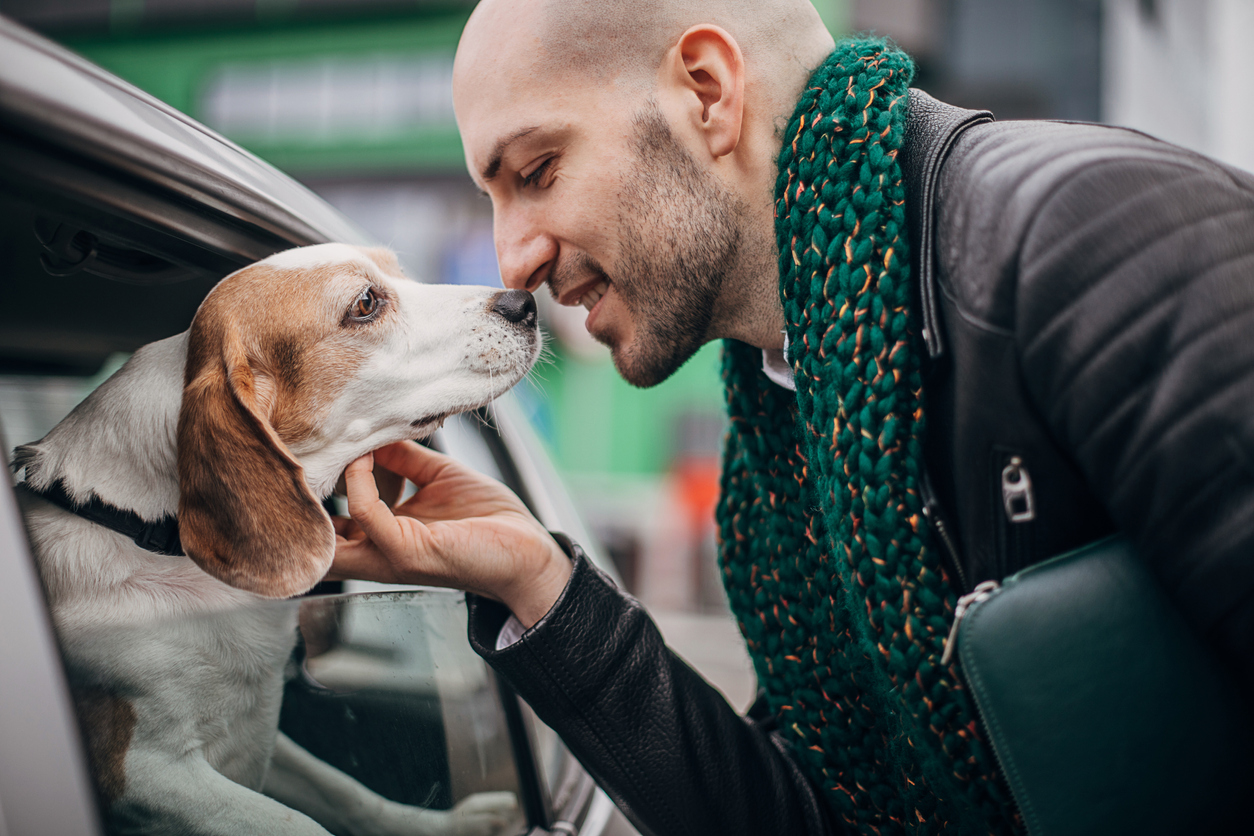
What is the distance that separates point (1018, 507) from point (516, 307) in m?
0.99

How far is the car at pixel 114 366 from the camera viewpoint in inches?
31.3

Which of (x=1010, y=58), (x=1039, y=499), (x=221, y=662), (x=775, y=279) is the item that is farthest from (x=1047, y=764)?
(x=1010, y=58)

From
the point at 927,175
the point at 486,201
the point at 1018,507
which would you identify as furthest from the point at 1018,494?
the point at 486,201

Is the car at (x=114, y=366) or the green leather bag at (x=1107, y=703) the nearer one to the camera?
the car at (x=114, y=366)

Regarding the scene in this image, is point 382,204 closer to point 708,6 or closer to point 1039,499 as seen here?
point 708,6

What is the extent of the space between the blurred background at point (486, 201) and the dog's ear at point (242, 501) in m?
8.14

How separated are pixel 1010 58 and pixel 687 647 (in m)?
8.68

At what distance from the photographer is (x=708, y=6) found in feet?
4.91

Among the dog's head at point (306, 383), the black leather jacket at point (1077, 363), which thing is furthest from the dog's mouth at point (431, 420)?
the black leather jacket at point (1077, 363)

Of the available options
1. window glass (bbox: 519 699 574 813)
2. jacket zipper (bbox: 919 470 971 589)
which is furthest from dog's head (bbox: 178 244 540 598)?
jacket zipper (bbox: 919 470 971 589)

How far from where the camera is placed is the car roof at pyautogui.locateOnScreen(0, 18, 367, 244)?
0.87 meters

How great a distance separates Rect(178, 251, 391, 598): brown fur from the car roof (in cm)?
14

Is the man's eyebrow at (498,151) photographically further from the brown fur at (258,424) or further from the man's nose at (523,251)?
the brown fur at (258,424)

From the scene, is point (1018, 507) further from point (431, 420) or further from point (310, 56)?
point (310, 56)
